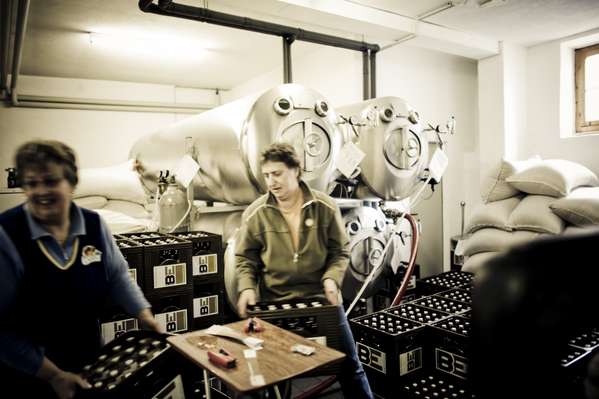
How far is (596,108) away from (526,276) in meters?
5.04

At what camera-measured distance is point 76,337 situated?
1.53 m

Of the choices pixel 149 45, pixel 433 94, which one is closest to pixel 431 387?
pixel 433 94

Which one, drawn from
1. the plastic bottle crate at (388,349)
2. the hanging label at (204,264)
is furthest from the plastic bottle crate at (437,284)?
the hanging label at (204,264)

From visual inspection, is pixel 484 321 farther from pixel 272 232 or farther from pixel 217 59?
pixel 217 59

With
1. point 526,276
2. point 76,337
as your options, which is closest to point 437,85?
point 76,337

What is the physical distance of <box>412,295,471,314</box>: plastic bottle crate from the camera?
2.86 meters

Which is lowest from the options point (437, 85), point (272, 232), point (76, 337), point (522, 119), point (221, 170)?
point (76, 337)

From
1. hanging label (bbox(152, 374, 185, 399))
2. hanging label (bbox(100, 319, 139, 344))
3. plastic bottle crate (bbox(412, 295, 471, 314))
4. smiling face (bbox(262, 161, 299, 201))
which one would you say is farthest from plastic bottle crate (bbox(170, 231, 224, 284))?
plastic bottle crate (bbox(412, 295, 471, 314))

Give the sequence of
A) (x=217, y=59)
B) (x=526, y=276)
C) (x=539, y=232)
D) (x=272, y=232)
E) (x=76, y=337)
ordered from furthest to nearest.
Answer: (x=217, y=59), (x=539, y=232), (x=272, y=232), (x=76, y=337), (x=526, y=276)

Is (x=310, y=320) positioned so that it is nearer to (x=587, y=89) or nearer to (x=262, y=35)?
(x=262, y=35)

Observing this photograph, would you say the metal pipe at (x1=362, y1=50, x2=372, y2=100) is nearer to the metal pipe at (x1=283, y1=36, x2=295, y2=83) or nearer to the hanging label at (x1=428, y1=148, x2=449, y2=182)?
the metal pipe at (x1=283, y1=36, x2=295, y2=83)

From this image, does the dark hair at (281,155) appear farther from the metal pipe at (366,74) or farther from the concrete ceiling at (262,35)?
the metal pipe at (366,74)

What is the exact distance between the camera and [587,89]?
461 centimetres

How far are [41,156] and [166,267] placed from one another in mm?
1087
